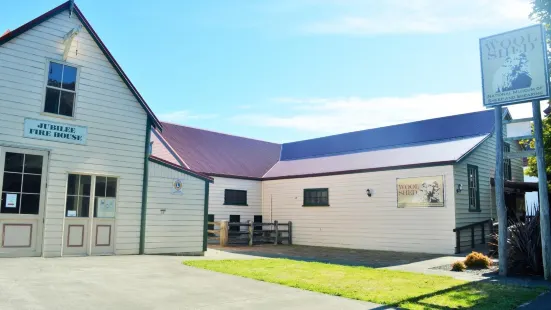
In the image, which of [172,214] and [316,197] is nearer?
[172,214]

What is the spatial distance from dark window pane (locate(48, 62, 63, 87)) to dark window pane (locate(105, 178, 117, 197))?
3.16 meters

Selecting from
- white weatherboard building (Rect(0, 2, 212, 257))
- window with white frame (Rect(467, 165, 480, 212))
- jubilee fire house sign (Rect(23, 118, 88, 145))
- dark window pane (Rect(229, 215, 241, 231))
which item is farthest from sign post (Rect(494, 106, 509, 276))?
dark window pane (Rect(229, 215, 241, 231))

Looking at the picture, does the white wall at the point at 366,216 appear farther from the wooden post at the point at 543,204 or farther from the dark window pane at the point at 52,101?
the dark window pane at the point at 52,101

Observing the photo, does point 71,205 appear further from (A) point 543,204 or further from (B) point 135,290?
(A) point 543,204

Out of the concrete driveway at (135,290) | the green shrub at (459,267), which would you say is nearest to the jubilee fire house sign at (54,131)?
the concrete driveway at (135,290)

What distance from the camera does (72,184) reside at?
40.9 feet

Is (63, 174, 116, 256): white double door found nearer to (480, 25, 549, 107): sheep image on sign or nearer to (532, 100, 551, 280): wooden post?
(480, 25, 549, 107): sheep image on sign

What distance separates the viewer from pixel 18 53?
1183cm

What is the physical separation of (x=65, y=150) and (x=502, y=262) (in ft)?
39.6

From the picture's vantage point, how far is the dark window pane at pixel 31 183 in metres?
11.6

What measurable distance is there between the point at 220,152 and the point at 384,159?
9.88 m

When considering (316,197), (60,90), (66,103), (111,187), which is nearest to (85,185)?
(111,187)

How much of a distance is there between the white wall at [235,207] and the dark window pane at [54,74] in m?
10.8

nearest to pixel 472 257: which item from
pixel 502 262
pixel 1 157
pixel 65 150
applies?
pixel 502 262
